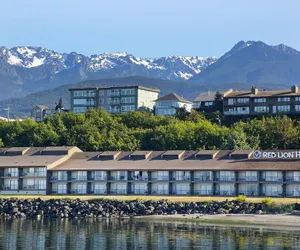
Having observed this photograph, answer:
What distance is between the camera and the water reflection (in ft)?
222

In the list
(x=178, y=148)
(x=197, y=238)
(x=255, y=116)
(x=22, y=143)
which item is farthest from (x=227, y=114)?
(x=197, y=238)

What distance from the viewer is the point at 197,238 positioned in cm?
7200

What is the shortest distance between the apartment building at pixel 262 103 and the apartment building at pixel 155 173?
151 feet

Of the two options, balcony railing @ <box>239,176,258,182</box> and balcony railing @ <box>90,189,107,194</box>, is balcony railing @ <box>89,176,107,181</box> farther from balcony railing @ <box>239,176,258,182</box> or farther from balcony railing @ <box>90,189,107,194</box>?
balcony railing @ <box>239,176,258,182</box>

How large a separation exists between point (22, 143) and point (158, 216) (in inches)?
2561

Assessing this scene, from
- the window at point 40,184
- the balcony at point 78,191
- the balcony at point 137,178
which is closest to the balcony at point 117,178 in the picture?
the balcony at point 137,178

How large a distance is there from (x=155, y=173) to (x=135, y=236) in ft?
121

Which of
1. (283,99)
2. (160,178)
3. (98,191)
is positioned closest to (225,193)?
(160,178)

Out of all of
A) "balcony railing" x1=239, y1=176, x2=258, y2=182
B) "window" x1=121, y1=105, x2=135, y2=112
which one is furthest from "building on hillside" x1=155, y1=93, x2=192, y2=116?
"balcony railing" x1=239, y1=176, x2=258, y2=182

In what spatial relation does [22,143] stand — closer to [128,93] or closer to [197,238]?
[128,93]

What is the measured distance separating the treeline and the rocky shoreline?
34.3 m

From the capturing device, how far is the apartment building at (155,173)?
10406 centimetres

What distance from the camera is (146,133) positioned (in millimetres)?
140875

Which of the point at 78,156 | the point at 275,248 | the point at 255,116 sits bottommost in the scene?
the point at 275,248
